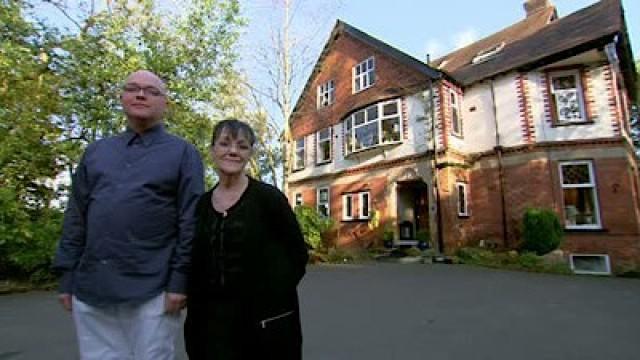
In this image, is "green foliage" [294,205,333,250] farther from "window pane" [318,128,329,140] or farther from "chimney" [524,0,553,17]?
"chimney" [524,0,553,17]

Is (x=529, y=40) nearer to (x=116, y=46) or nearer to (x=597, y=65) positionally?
(x=597, y=65)

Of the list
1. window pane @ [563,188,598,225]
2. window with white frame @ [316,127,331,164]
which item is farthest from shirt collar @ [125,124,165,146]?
window with white frame @ [316,127,331,164]

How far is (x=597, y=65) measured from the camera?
13.6m

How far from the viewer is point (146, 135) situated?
2131 millimetres

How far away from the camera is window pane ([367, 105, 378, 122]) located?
1751cm

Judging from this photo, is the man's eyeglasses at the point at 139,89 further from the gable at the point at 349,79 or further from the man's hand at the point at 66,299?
the gable at the point at 349,79

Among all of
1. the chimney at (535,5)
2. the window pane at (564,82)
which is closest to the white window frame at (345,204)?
the window pane at (564,82)

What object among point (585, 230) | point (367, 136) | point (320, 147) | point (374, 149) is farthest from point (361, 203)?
point (585, 230)

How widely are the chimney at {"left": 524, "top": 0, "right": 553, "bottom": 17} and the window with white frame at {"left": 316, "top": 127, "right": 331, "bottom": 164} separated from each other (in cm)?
1185

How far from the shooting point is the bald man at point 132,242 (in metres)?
1.93

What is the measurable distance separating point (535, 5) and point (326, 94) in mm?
11409

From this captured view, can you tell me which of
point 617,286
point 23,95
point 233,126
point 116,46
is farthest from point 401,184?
point 233,126

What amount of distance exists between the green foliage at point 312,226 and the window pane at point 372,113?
17.2ft

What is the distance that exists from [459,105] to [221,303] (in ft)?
51.8
